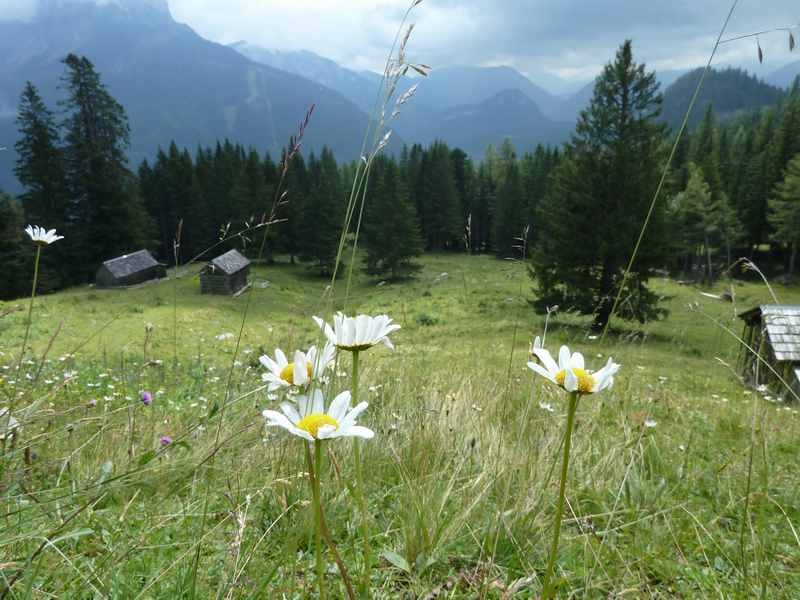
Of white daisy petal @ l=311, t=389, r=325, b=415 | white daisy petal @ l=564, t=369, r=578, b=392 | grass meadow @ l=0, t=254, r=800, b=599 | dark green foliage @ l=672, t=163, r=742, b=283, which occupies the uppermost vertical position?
white daisy petal @ l=564, t=369, r=578, b=392

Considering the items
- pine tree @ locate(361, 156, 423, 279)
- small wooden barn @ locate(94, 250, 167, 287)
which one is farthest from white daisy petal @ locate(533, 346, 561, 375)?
pine tree @ locate(361, 156, 423, 279)

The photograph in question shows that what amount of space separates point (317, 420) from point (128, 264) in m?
40.4

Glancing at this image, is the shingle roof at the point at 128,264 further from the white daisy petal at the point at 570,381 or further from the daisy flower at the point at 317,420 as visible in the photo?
the white daisy petal at the point at 570,381

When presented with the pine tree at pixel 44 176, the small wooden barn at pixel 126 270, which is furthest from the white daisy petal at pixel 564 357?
the pine tree at pixel 44 176

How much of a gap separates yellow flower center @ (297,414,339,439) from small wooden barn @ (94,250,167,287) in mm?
39322

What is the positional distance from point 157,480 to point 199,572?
28.5 inches

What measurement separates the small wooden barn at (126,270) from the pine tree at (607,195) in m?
29.2

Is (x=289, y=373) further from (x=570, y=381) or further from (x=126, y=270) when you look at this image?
(x=126, y=270)

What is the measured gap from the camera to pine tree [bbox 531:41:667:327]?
21.0 metres

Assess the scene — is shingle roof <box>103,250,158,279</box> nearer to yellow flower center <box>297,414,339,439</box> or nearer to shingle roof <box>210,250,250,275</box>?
shingle roof <box>210,250,250,275</box>

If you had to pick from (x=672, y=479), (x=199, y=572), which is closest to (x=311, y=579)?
(x=199, y=572)

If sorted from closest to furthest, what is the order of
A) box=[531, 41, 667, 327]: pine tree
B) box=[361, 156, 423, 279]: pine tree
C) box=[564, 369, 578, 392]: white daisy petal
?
box=[564, 369, 578, 392]: white daisy petal
box=[531, 41, 667, 327]: pine tree
box=[361, 156, 423, 279]: pine tree

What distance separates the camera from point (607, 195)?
71.5 feet

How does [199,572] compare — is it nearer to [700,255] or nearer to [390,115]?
[390,115]
